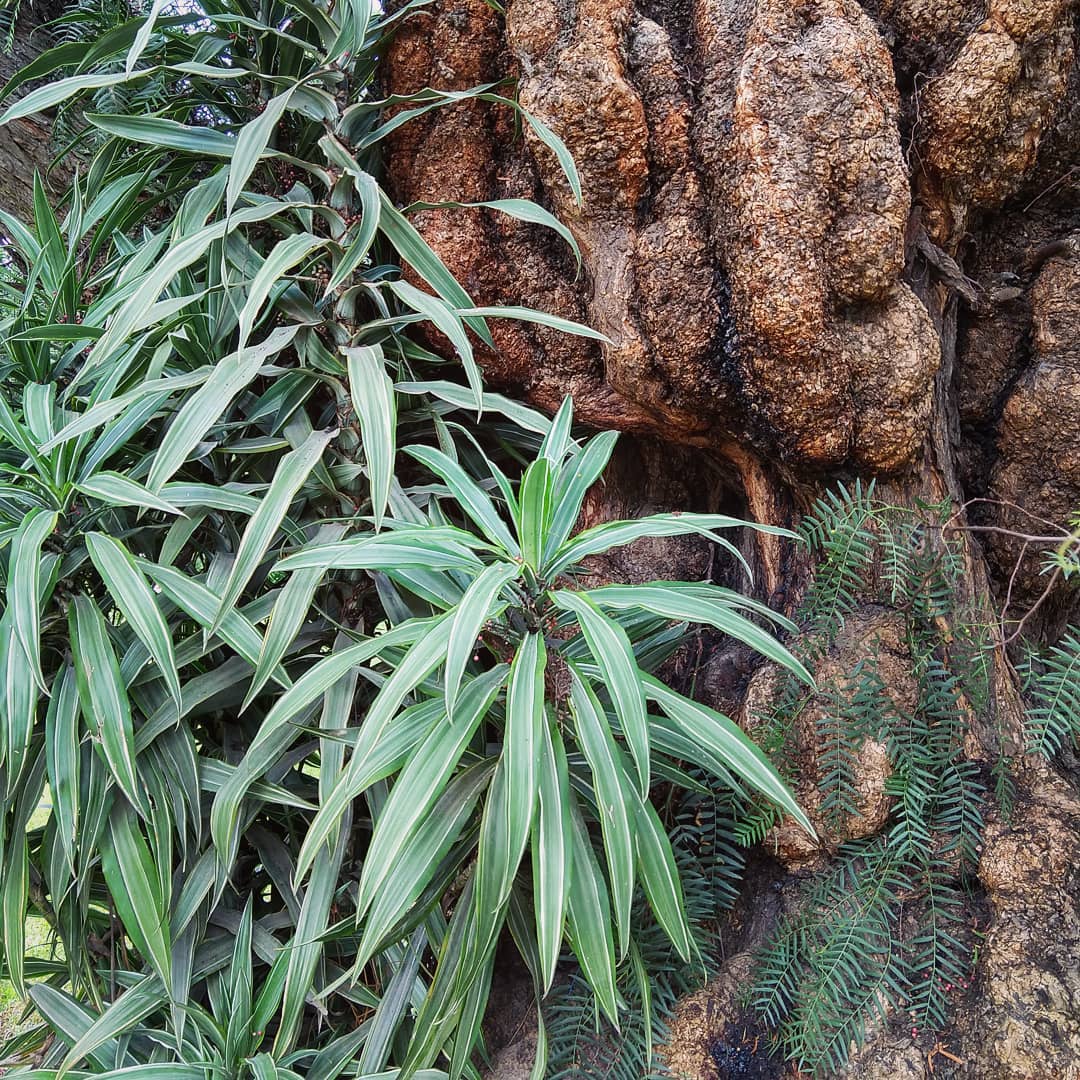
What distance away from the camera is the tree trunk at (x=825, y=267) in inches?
51.5

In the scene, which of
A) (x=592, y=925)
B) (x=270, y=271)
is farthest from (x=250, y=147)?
(x=592, y=925)

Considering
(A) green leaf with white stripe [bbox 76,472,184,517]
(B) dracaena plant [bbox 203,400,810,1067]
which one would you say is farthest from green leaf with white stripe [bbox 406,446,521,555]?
(A) green leaf with white stripe [bbox 76,472,184,517]

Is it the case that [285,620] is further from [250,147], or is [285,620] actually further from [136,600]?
[250,147]

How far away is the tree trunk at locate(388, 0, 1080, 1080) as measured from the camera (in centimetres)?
131

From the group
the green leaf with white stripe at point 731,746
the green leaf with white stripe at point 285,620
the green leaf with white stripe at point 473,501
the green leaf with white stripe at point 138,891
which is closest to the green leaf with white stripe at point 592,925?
the green leaf with white stripe at point 731,746

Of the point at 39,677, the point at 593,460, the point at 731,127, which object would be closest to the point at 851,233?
the point at 731,127

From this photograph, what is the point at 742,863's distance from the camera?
1.38 m

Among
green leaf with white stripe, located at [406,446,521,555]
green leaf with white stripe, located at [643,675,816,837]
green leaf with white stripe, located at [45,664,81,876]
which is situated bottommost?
green leaf with white stripe, located at [45,664,81,876]

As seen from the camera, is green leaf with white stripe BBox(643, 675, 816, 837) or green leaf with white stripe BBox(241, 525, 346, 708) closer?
green leaf with white stripe BBox(643, 675, 816, 837)

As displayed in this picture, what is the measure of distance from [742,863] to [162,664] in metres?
1.04

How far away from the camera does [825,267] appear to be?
4.40 ft

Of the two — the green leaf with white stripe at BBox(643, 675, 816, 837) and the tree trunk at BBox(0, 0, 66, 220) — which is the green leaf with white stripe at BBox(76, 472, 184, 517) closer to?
the green leaf with white stripe at BBox(643, 675, 816, 837)

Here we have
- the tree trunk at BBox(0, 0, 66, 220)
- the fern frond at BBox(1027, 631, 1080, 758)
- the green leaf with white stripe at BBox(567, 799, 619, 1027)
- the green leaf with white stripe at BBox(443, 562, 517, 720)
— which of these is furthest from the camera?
the tree trunk at BBox(0, 0, 66, 220)

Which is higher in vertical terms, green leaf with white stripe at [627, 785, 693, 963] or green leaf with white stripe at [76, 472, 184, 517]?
green leaf with white stripe at [76, 472, 184, 517]
